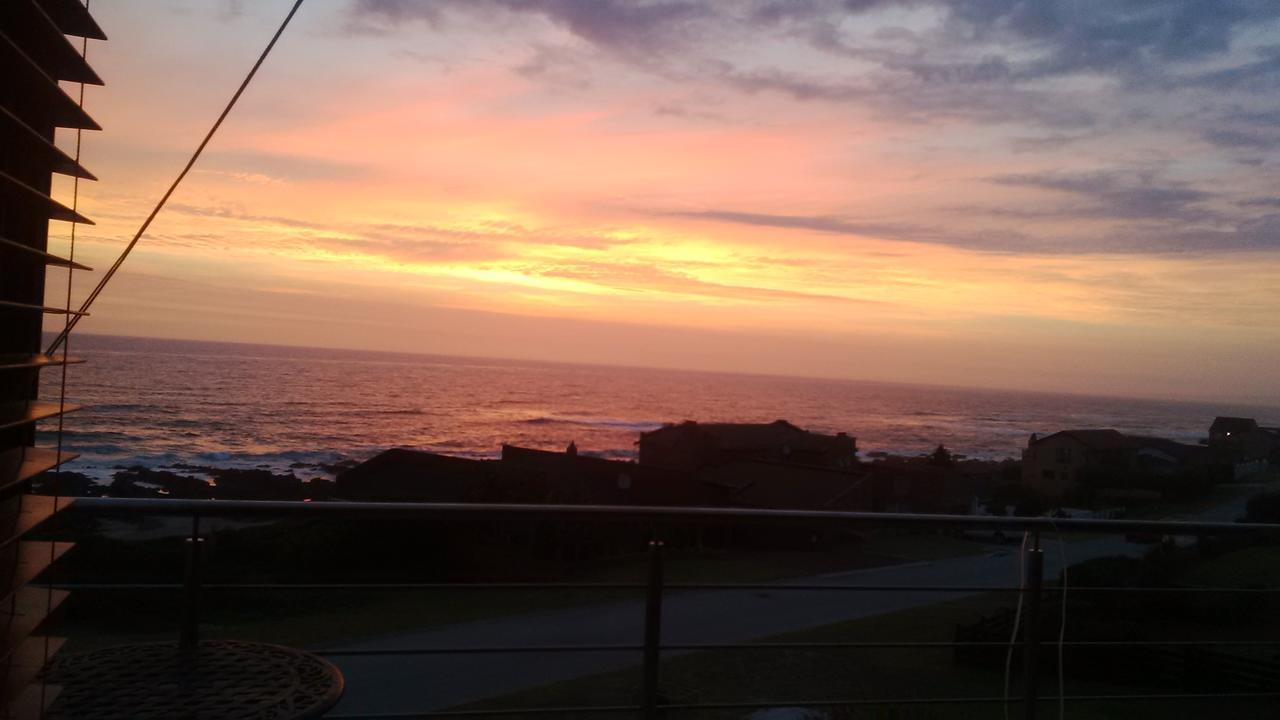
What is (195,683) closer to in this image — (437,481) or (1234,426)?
(437,481)

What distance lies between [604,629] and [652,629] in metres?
1.54

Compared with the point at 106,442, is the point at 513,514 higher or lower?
higher

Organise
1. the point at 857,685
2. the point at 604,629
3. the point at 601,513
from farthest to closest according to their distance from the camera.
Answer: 1. the point at 604,629
2. the point at 857,685
3. the point at 601,513

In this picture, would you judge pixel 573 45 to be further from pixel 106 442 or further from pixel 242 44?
pixel 106 442

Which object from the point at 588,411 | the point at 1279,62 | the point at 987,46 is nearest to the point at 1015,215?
the point at 987,46

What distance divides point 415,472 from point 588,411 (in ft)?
129

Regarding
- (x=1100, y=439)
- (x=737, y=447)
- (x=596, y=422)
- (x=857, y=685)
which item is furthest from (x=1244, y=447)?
(x=596, y=422)

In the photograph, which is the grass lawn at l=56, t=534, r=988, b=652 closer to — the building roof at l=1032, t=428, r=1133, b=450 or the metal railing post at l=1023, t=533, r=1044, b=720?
the metal railing post at l=1023, t=533, r=1044, b=720

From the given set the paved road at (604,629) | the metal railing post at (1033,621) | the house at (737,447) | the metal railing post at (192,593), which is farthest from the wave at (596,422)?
the metal railing post at (192,593)

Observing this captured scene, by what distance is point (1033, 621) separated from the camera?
2682 mm

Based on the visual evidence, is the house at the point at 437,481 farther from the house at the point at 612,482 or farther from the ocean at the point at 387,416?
the ocean at the point at 387,416

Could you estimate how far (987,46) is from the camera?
6.62 meters

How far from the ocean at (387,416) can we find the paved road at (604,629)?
5221 millimetres

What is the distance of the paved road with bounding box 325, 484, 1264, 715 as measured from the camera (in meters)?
3.36
